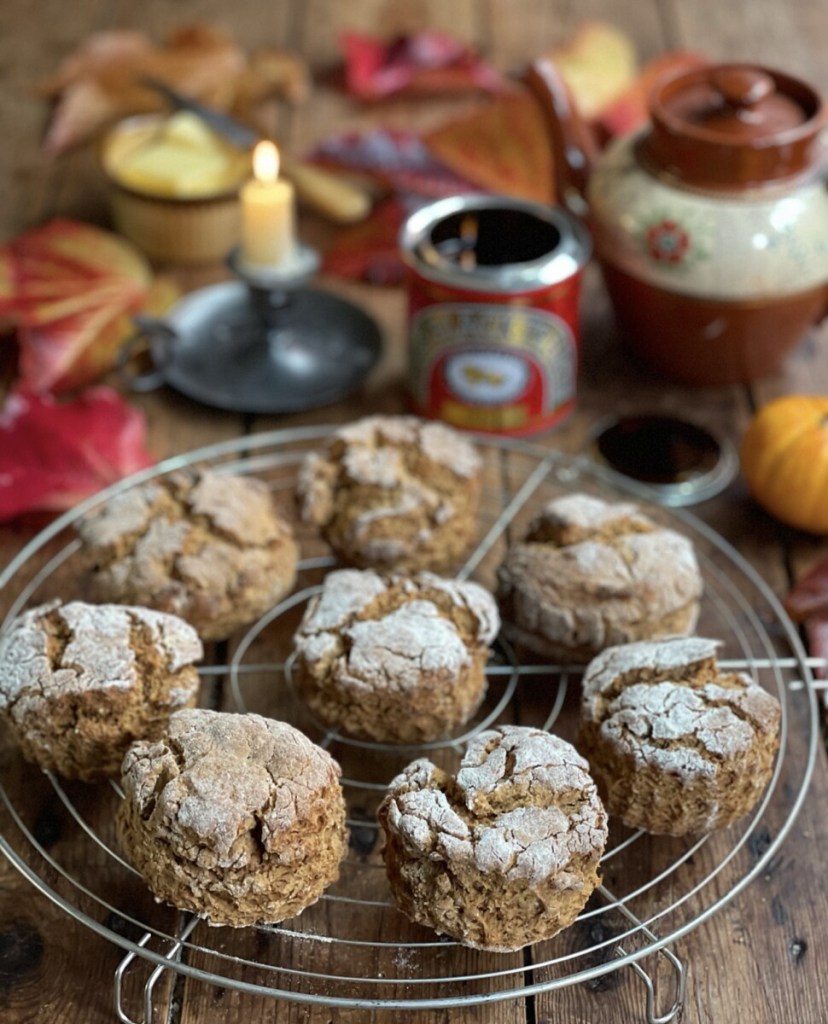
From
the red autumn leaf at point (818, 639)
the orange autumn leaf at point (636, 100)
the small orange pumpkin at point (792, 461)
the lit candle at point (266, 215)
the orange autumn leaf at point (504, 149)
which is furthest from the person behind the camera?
the orange autumn leaf at point (636, 100)

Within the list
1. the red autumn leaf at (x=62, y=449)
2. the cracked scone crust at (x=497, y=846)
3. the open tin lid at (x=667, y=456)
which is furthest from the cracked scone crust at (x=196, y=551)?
the open tin lid at (x=667, y=456)

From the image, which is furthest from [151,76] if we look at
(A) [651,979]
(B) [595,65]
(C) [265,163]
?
(A) [651,979]

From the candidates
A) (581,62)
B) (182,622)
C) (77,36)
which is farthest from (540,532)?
(77,36)

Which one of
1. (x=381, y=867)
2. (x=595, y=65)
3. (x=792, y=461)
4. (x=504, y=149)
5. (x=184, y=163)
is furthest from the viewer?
(x=595, y=65)

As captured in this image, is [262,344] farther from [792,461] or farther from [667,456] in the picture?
[792,461]

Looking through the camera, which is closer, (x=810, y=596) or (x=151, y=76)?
(x=810, y=596)

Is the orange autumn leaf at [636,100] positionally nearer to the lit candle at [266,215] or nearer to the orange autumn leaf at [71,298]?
the lit candle at [266,215]

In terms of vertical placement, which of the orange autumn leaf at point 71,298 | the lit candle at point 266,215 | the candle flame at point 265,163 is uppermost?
the candle flame at point 265,163
